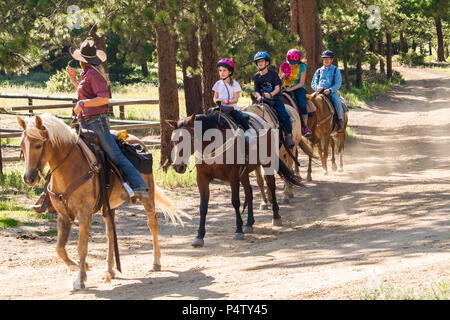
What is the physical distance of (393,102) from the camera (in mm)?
39344

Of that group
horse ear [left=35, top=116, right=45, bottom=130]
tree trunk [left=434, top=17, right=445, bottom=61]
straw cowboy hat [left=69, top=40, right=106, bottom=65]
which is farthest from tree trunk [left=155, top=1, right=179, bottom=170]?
tree trunk [left=434, top=17, right=445, bottom=61]

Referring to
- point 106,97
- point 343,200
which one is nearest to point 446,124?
point 343,200

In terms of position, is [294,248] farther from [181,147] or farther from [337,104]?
[337,104]

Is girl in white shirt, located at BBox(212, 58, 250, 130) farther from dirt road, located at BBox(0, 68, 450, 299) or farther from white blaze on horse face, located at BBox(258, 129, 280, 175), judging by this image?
dirt road, located at BBox(0, 68, 450, 299)

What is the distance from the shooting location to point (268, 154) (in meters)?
12.4

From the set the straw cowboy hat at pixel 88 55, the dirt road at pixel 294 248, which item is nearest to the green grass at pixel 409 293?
the dirt road at pixel 294 248

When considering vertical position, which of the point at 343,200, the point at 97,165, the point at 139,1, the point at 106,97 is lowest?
the point at 343,200

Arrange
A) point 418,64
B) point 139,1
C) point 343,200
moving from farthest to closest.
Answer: point 418,64, point 139,1, point 343,200

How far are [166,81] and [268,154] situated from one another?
5818 mm

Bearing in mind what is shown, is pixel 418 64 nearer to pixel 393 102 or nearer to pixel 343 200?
pixel 393 102

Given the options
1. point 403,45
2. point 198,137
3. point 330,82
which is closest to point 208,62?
point 330,82

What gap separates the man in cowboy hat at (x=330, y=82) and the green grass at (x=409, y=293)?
35.0ft

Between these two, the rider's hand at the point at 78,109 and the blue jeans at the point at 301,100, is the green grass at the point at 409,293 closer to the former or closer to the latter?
the rider's hand at the point at 78,109
